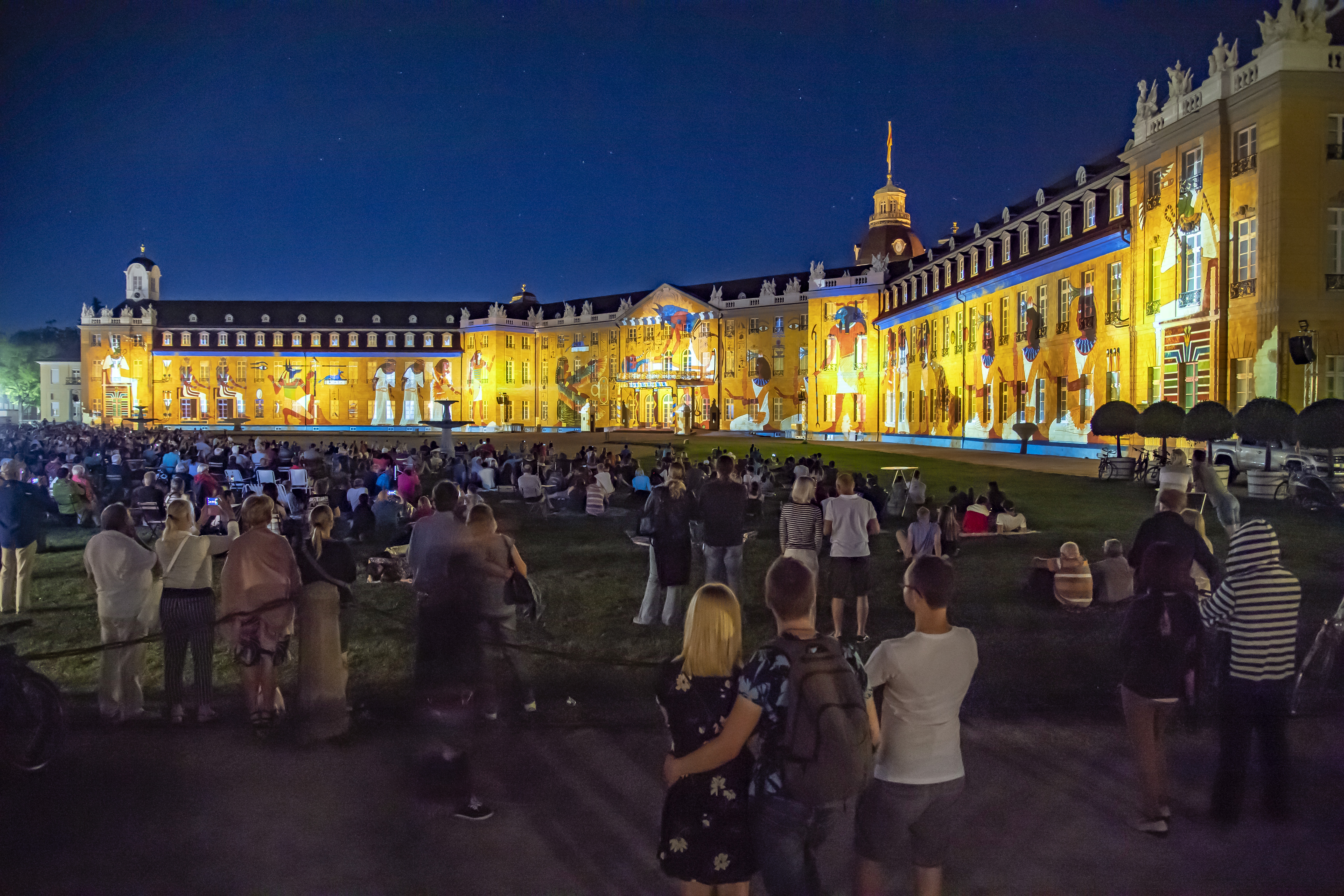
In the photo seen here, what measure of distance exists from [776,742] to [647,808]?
216 cm

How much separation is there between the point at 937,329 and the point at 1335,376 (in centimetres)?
2521

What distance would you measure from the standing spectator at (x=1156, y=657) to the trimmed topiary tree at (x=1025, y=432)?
29701 mm

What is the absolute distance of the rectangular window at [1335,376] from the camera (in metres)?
21.2

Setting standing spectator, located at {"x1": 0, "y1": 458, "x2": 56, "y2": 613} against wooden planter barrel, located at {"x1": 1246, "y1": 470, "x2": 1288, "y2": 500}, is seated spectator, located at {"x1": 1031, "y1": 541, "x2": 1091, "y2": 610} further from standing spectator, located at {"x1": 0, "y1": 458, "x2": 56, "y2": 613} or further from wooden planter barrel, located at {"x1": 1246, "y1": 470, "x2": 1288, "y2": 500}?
standing spectator, located at {"x1": 0, "y1": 458, "x2": 56, "y2": 613}

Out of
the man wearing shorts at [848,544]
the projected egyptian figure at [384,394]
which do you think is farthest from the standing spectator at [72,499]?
the projected egyptian figure at [384,394]

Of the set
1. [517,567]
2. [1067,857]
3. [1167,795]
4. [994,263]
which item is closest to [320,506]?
[517,567]

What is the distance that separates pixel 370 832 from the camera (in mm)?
4645

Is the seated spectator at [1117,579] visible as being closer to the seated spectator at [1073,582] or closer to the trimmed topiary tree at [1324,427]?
the seated spectator at [1073,582]

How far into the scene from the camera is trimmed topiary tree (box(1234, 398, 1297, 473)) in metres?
18.2

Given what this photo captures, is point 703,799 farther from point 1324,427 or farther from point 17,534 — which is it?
point 1324,427

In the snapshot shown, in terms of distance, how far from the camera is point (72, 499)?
16.9 m

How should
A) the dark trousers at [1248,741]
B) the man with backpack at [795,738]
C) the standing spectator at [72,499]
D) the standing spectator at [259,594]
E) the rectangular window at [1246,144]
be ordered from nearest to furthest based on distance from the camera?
the man with backpack at [795,738], the dark trousers at [1248,741], the standing spectator at [259,594], the standing spectator at [72,499], the rectangular window at [1246,144]

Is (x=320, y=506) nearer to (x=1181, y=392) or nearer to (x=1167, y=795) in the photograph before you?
(x=1167, y=795)

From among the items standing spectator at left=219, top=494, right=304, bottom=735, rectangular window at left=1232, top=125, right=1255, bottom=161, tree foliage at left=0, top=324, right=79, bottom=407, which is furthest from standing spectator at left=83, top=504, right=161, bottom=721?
tree foliage at left=0, top=324, right=79, bottom=407
